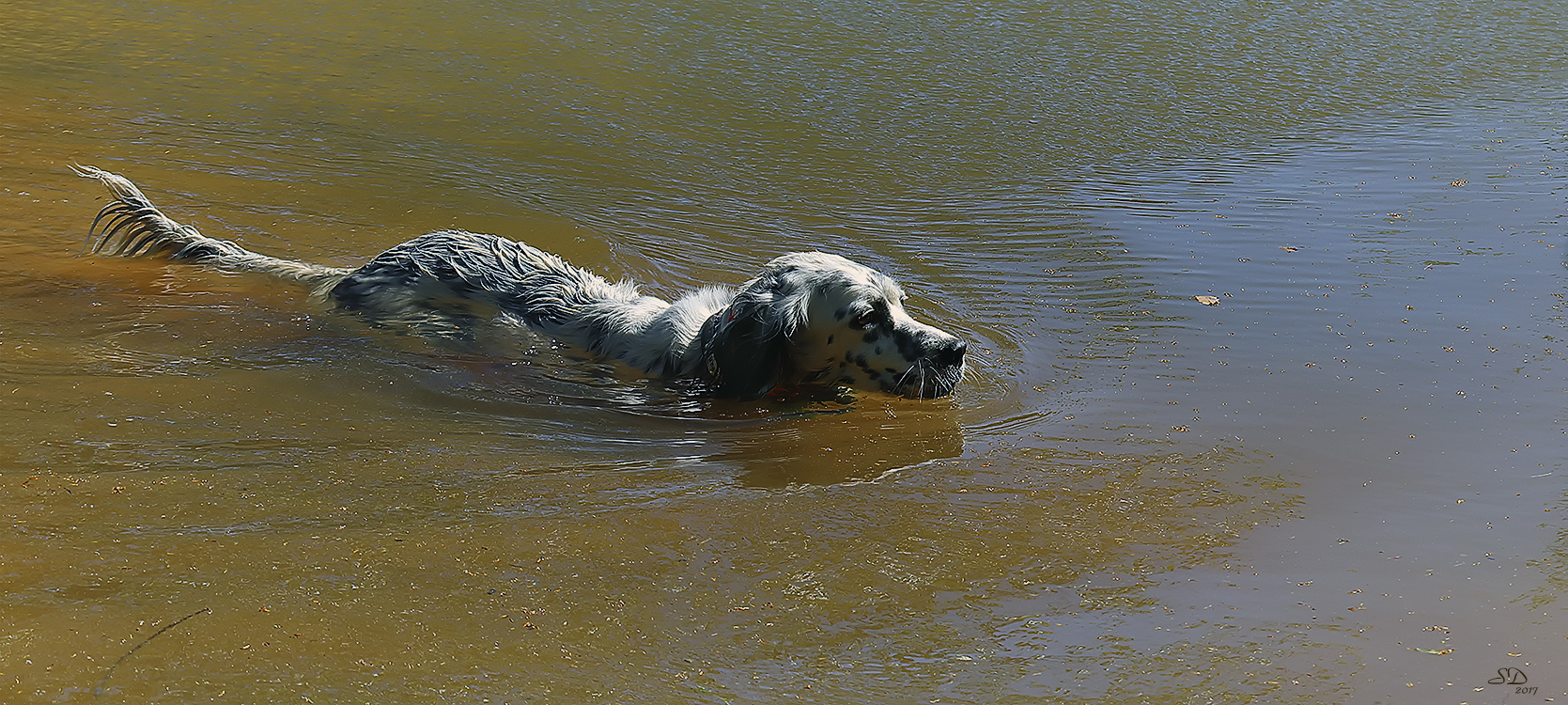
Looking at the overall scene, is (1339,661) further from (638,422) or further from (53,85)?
(53,85)

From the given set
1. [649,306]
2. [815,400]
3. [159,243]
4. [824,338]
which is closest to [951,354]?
[824,338]

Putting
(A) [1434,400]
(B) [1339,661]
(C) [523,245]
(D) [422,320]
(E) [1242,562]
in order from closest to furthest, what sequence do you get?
(B) [1339,661] → (E) [1242,562] → (A) [1434,400] → (D) [422,320] → (C) [523,245]

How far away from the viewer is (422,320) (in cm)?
619

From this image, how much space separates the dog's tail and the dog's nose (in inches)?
129

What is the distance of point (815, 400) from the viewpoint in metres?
5.88

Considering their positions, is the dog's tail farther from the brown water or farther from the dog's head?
the dog's head

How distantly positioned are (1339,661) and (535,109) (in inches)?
297

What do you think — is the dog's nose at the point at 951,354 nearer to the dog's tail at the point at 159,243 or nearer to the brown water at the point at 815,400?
the brown water at the point at 815,400

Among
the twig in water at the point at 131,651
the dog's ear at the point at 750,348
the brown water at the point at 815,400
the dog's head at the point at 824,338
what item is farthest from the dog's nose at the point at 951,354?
the twig in water at the point at 131,651

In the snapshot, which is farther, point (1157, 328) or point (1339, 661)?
point (1157, 328)

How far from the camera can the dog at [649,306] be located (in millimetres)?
5645

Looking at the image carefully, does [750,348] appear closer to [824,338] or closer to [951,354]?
[824,338]

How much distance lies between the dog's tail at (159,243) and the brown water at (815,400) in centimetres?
21

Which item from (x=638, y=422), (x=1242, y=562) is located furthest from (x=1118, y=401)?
(x=638, y=422)
